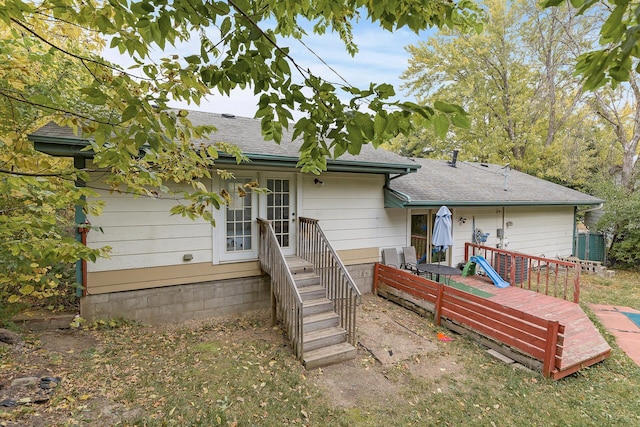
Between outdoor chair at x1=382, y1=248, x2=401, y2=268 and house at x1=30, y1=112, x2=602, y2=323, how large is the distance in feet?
0.54

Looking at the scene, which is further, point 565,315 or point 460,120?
point 565,315

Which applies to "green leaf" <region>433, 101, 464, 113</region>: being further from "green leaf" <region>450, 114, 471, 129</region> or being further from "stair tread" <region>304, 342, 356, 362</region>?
"stair tread" <region>304, 342, 356, 362</region>

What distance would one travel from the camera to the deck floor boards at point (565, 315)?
16.3 ft

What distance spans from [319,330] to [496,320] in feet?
9.66

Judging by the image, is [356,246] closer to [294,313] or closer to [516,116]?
[294,313]

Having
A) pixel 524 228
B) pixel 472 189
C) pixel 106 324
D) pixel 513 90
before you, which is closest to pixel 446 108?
pixel 106 324

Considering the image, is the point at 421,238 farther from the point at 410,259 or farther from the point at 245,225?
the point at 245,225

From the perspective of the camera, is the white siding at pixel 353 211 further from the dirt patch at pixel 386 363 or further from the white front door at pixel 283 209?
the dirt patch at pixel 386 363

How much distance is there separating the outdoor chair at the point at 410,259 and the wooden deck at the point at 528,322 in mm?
856

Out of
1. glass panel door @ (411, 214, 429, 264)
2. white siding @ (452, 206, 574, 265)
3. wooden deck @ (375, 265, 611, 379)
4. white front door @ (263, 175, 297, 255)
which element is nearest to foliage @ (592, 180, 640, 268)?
white siding @ (452, 206, 574, 265)

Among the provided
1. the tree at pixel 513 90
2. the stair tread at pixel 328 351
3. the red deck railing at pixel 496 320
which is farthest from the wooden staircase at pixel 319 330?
the tree at pixel 513 90

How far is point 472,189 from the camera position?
10.3 metres

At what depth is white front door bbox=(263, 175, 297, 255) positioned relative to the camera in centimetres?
673

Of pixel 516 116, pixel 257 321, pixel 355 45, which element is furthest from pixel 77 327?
pixel 516 116
